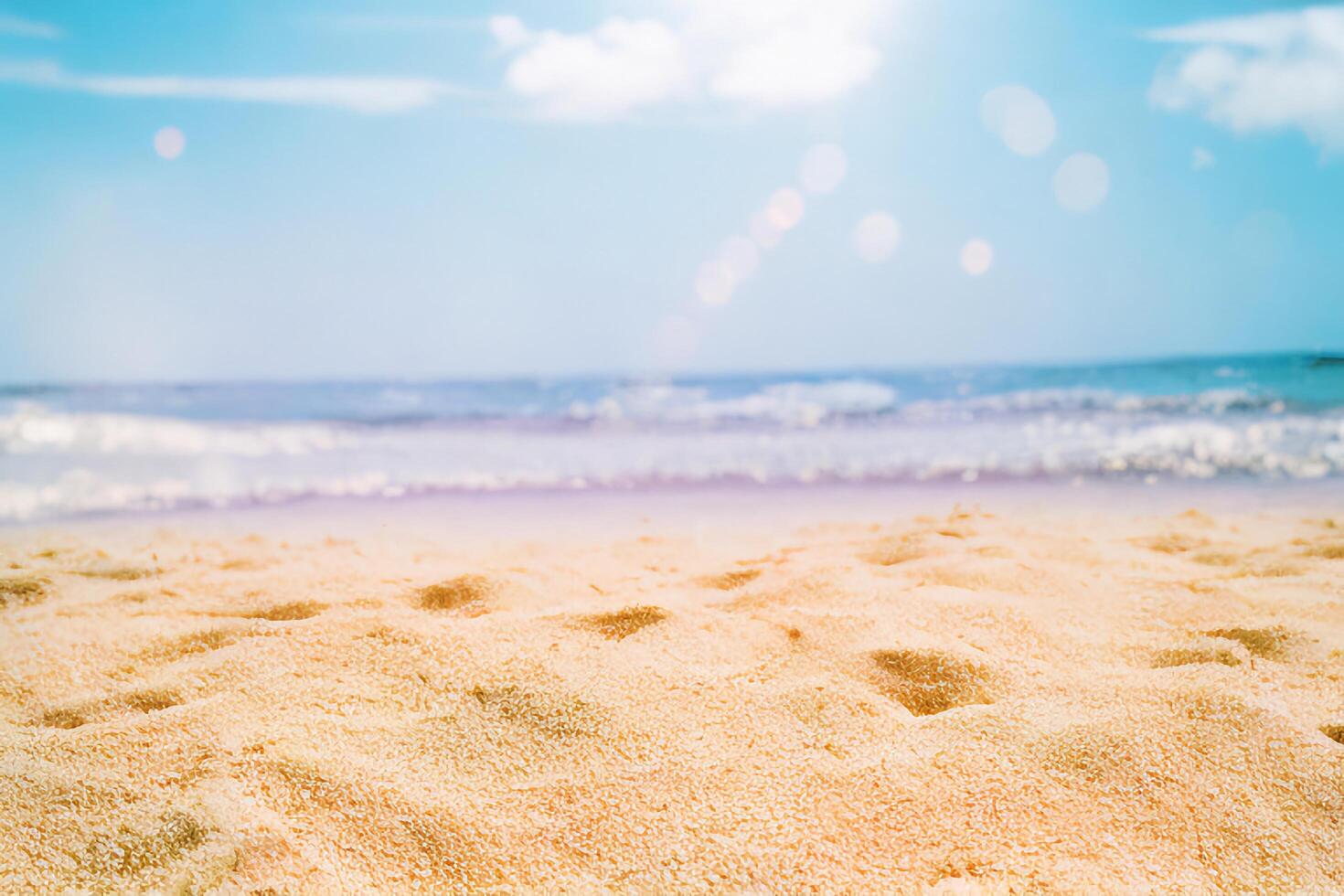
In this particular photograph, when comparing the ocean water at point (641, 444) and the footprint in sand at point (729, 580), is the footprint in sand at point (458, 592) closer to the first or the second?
the footprint in sand at point (729, 580)

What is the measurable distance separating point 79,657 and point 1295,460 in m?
6.39

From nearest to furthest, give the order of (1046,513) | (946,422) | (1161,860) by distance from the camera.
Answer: (1161,860) → (1046,513) → (946,422)

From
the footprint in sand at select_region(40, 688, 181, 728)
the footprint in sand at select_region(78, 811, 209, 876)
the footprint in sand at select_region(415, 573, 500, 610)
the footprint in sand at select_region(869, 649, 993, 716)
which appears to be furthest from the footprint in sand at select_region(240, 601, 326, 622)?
the footprint in sand at select_region(869, 649, 993, 716)

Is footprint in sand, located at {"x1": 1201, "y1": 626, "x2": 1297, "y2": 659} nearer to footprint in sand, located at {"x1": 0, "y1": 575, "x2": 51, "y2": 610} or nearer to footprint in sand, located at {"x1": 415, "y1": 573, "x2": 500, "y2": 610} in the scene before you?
footprint in sand, located at {"x1": 415, "y1": 573, "x2": 500, "y2": 610}

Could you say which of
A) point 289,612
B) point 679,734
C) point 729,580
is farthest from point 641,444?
point 679,734

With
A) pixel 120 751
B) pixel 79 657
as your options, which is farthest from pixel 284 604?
pixel 120 751

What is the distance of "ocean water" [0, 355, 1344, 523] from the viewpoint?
4770 millimetres

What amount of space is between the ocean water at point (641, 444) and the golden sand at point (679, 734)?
2769 mm

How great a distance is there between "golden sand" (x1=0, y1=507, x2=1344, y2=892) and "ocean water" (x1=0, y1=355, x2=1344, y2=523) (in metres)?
2.77

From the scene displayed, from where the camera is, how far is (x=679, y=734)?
1243mm

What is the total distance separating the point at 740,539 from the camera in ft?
10.2

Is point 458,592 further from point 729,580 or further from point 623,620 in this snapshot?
point 729,580

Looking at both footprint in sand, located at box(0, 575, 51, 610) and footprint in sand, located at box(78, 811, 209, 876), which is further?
footprint in sand, located at box(0, 575, 51, 610)

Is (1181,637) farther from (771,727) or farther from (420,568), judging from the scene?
(420,568)
